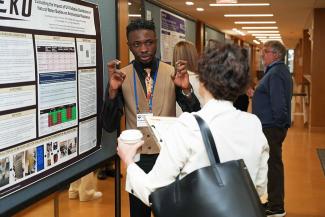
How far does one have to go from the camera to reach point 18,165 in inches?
60.4

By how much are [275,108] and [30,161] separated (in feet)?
8.16

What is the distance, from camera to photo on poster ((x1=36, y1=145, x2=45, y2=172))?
5.45 ft

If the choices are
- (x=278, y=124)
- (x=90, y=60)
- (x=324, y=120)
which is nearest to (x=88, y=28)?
(x=90, y=60)

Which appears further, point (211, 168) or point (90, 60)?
point (90, 60)

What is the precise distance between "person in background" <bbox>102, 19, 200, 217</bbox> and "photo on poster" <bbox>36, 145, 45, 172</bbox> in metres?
0.46

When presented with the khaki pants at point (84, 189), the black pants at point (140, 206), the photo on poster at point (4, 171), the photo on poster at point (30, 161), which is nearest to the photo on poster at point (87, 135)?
the black pants at point (140, 206)

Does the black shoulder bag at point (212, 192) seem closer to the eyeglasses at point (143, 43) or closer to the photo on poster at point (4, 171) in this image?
the photo on poster at point (4, 171)

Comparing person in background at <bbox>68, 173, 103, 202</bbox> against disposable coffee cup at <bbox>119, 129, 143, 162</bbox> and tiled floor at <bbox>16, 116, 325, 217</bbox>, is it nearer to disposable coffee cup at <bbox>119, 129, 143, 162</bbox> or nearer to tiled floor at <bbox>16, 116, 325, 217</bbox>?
tiled floor at <bbox>16, 116, 325, 217</bbox>

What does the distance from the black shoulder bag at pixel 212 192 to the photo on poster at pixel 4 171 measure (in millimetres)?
554

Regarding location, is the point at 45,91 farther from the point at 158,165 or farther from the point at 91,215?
the point at 91,215

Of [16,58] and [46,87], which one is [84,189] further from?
[16,58]

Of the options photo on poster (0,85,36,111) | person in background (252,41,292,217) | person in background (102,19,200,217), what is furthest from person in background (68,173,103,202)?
photo on poster (0,85,36,111)

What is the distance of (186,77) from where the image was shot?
209 centimetres

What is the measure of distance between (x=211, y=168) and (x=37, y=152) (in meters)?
0.73
